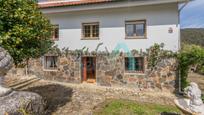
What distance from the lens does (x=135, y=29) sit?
1555 centimetres

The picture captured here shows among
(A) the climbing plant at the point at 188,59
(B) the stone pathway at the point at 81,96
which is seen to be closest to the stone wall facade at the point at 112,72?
(A) the climbing plant at the point at 188,59

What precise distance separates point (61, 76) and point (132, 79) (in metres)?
6.19

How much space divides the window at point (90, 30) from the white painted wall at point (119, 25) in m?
0.33

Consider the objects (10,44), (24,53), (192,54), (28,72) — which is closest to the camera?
(10,44)

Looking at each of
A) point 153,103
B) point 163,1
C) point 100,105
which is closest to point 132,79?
point 153,103

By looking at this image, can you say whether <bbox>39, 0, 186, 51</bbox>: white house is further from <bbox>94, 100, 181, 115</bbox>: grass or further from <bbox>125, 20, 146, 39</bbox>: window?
<bbox>94, 100, 181, 115</bbox>: grass

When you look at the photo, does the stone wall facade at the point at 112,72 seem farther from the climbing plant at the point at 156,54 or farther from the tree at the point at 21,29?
the tree at the point at 21,29

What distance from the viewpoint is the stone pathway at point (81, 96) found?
36.3 ft

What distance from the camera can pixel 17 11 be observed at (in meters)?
8.37

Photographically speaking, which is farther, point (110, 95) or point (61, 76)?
point (61, 76)

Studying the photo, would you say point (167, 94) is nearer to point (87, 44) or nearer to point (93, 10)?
point (87, 44)

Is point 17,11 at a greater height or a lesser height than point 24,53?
greater

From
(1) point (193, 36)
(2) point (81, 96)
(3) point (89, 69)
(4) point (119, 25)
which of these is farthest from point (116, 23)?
(1) point (193, 36)

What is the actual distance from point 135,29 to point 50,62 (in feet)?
26.7
